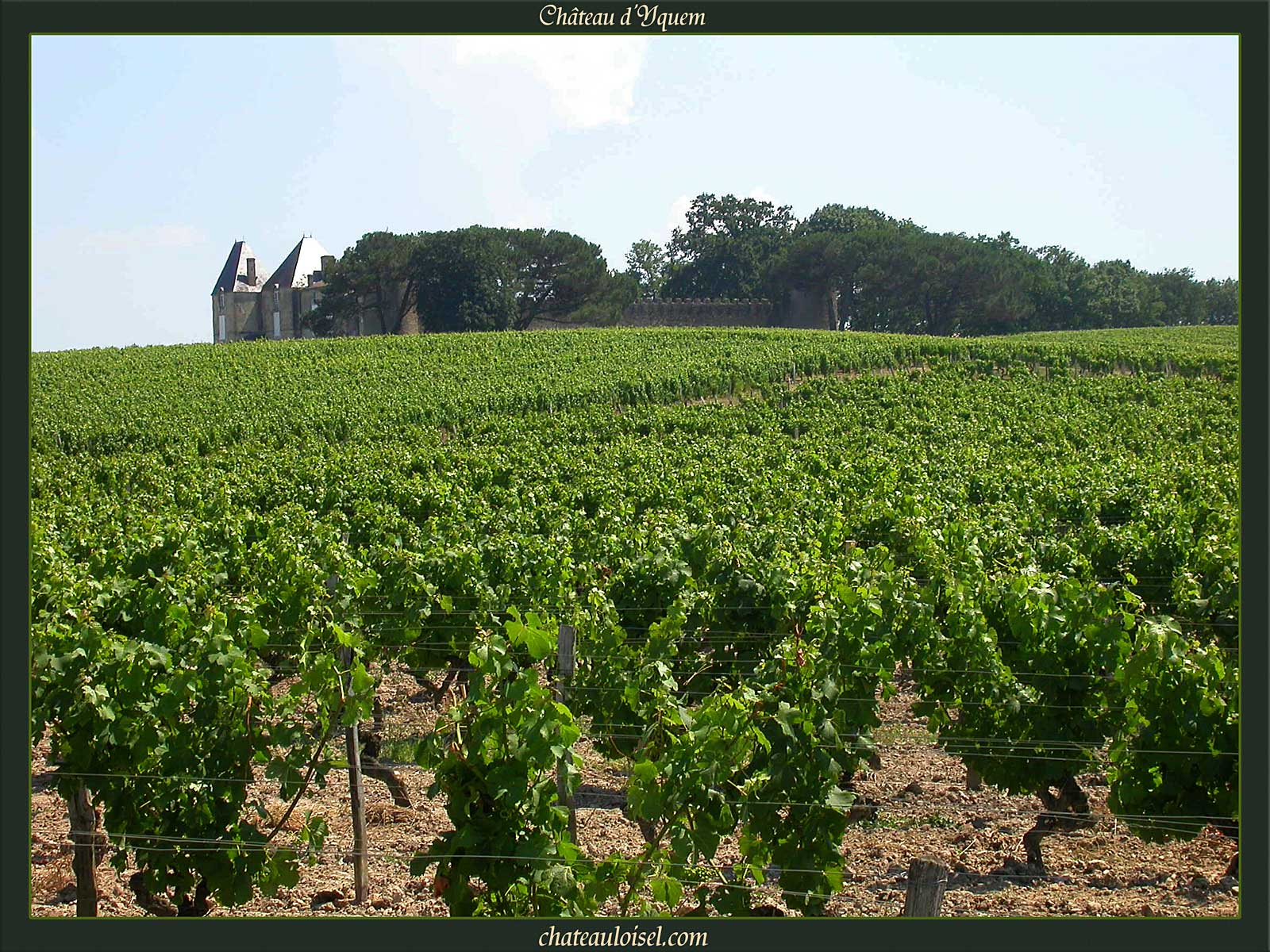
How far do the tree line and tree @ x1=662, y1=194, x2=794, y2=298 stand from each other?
0.13 meters

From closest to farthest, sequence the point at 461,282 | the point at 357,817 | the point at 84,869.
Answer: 1. the point at 84,869
2. the point at 357,817
3. the point at 461,282

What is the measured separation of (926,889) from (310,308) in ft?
243

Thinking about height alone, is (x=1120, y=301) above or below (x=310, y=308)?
above

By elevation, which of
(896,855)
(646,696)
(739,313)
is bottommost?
(896,855)

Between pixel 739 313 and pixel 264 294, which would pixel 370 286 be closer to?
pixel 264 294

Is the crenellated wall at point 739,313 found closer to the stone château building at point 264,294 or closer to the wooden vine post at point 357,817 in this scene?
the stone château building at point 264,294

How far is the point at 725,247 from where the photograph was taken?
85125mm

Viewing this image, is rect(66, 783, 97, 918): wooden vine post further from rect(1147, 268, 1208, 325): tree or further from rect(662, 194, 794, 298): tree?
rect(1147, 268, 1208, 325): tree

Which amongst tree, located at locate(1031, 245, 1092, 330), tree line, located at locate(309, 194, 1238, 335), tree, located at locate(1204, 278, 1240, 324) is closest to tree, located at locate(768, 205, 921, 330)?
tree line, located at locate(309, 194, 1238, 335)

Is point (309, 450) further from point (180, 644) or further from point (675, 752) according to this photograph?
point (675, 752)

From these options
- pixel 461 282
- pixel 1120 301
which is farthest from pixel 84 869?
pixel 1120 301

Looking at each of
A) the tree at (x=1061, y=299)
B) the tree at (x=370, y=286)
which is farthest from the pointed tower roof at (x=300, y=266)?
the tree at (x=1061, y=299)

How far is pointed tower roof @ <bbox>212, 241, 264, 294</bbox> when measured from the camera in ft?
261
